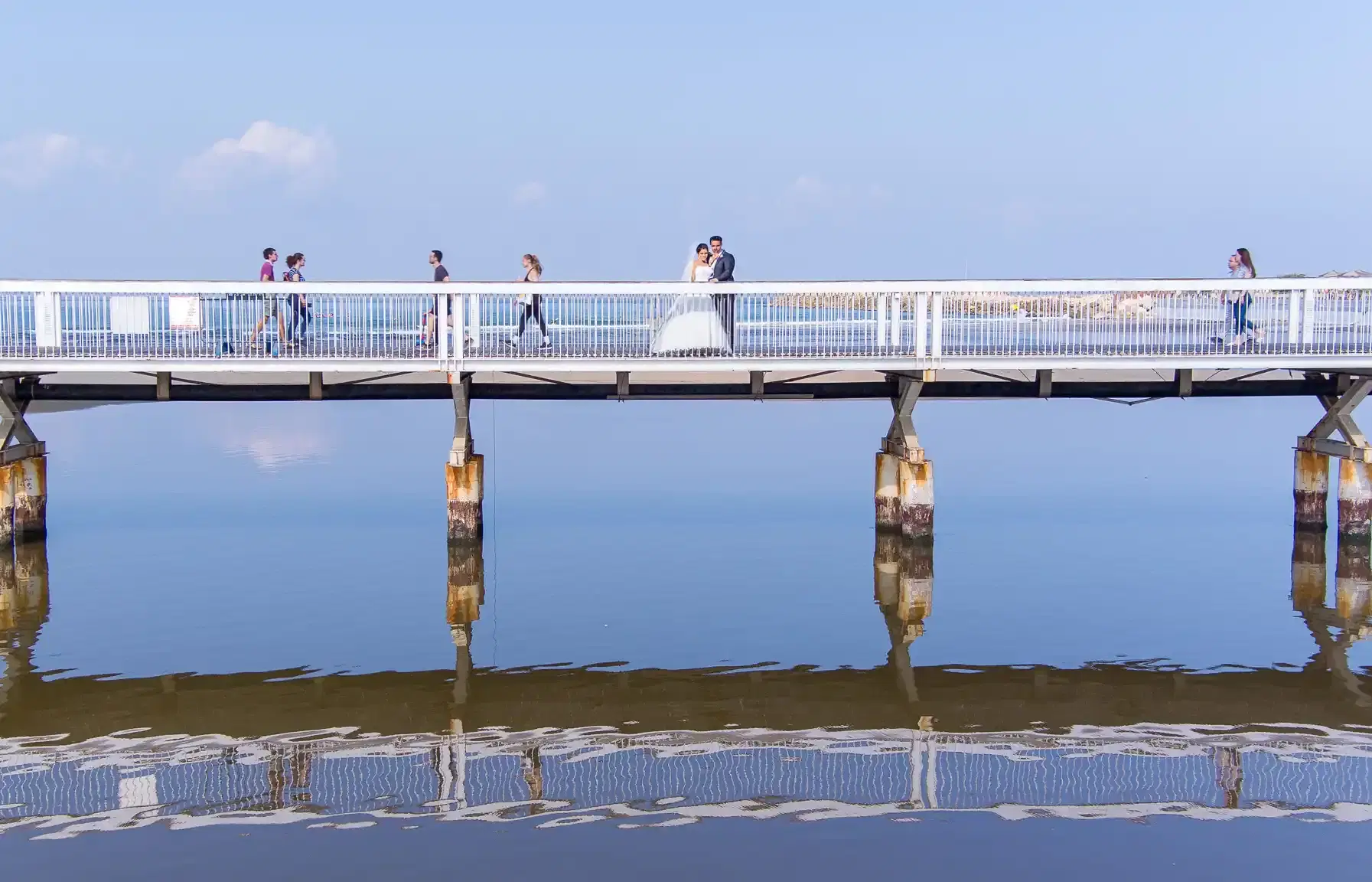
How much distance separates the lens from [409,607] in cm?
1852

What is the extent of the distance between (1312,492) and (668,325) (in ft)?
36.6

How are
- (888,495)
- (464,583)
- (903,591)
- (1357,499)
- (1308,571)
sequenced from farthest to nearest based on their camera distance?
(888,495) → (1357,499) → (1308,571) → (464,583) → (903,591)

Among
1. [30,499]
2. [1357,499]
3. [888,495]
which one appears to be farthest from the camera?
[888,495]

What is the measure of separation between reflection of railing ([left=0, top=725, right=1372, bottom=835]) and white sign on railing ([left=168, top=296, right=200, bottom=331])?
9.27 metres

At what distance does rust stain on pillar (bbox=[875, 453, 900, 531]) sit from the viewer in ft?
74.6

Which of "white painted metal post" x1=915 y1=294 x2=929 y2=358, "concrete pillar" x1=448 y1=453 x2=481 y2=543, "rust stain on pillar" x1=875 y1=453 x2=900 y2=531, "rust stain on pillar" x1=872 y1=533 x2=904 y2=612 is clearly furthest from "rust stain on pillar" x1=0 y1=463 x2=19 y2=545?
"white painted metal post" x1=915 y1=294 x2=929 y2=358

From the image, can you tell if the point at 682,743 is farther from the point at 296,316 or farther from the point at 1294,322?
the point at 1294,322

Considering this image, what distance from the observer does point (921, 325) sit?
20.9 metres

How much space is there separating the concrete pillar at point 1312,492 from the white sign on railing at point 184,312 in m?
17.6

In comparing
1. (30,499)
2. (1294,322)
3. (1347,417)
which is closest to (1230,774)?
(1294,322)

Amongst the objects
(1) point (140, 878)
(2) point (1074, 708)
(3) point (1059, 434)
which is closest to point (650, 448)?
(3) point (1059, 434)

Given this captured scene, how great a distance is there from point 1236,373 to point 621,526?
11.1 meters

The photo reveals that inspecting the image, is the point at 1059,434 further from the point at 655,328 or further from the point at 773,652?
the point at 773,652

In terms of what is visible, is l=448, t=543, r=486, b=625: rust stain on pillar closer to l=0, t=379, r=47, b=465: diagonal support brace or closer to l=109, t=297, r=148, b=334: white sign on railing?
l=109, t=297, r=148, b=334: white sign on railing
